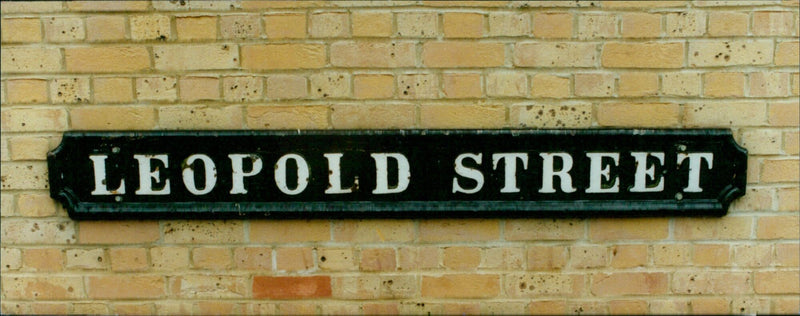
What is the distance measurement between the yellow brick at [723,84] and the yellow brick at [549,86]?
1.37 feet

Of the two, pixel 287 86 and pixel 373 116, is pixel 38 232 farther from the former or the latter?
pixel 373 116

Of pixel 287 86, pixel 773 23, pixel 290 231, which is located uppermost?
pixel 773 23

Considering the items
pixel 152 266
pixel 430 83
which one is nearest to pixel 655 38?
pixel 430 83

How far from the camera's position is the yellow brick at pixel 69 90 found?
6.29 feet

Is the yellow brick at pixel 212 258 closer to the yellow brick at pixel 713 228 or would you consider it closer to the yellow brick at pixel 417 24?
the yellow brick at pixel 417 24

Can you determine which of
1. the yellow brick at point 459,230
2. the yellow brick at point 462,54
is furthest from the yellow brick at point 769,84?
the yellow brick at point 459,230

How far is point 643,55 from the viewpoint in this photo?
1896 mm

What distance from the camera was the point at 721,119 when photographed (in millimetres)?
1925

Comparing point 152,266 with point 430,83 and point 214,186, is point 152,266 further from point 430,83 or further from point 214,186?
point 430,83

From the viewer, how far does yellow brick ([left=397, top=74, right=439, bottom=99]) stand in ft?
6.24

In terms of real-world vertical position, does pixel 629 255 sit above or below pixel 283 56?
below

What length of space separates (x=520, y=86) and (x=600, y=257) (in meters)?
0.60

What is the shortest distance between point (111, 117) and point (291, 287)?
0.76 m

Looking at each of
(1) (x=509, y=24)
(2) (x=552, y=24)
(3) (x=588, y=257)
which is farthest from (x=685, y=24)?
(3) (x=588, y=257)
